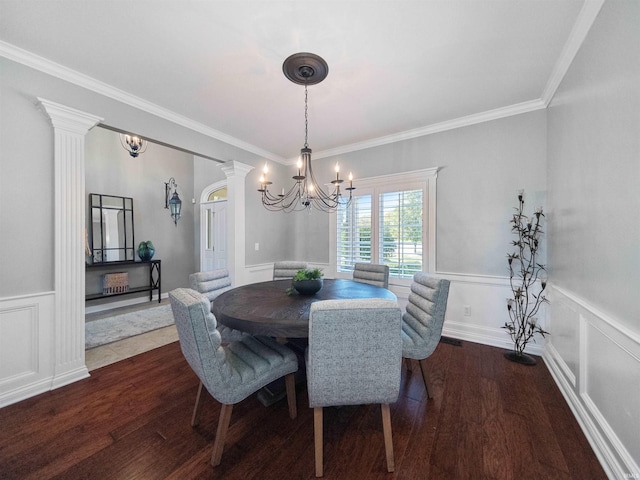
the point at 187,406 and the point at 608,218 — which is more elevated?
the point at 608,218

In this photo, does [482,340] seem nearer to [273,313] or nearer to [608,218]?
[608,218]

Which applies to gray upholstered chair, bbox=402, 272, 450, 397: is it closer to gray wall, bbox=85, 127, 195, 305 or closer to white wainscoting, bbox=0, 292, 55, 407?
white wainscoting, bbox=0, 292, 55, 407

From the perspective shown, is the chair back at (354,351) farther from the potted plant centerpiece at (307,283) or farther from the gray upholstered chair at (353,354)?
the potted plant centerpiece at (307,283)

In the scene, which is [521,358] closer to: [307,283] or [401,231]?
[401,231]

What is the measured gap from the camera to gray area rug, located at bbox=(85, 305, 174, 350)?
3127mm

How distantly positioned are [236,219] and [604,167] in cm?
370

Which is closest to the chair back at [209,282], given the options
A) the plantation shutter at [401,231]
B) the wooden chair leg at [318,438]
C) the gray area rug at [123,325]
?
the wooden chair leg at [318,438]

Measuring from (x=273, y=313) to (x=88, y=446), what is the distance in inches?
54.1

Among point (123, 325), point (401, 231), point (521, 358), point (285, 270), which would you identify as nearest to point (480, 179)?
point (401, 231)

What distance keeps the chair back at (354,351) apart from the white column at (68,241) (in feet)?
7.74

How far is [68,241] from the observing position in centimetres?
222

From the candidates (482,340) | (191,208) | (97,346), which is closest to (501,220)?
(482,340)

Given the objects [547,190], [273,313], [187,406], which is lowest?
[187,406]

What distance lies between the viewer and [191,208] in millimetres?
5754
